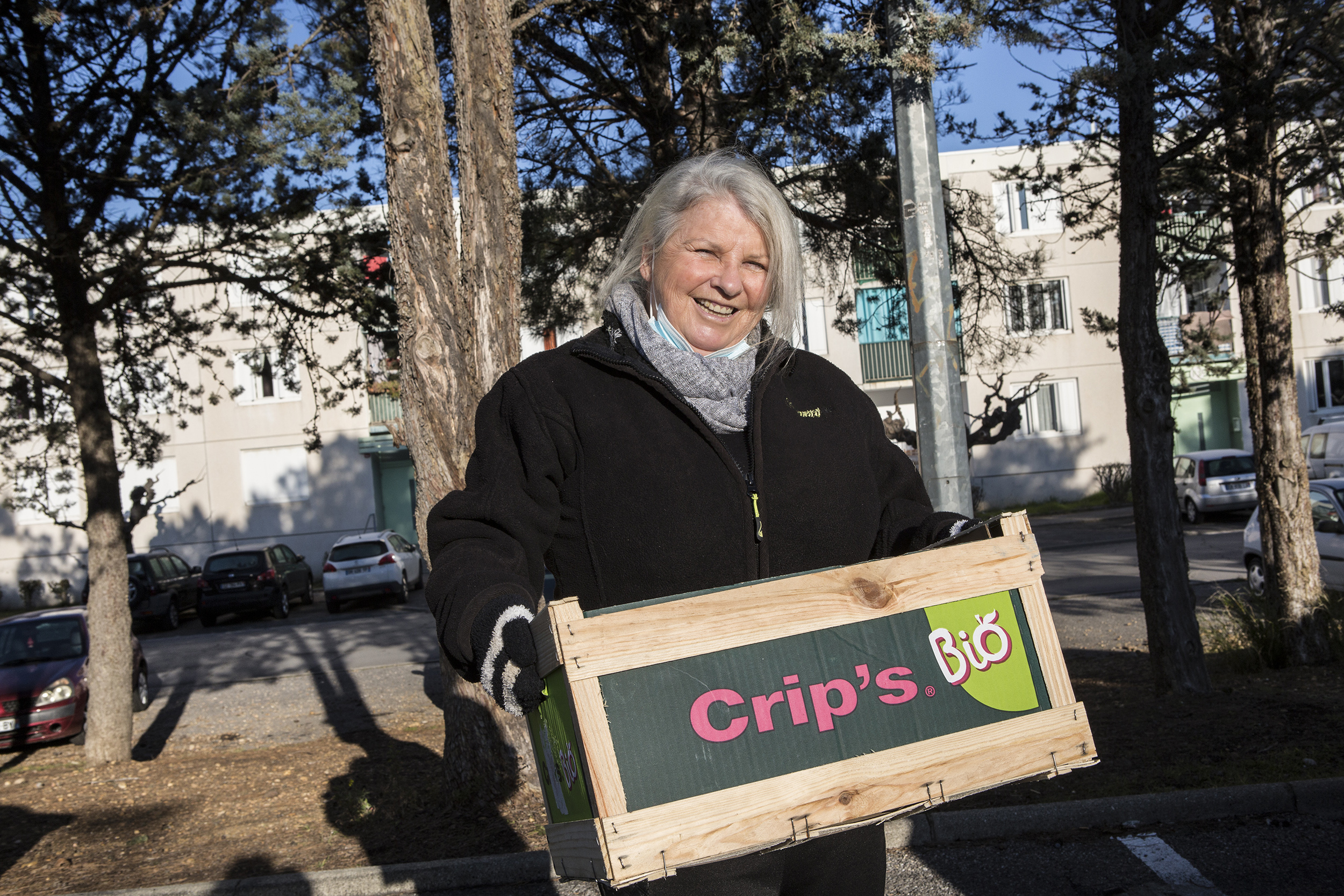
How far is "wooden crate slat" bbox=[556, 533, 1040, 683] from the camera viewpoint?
166cm

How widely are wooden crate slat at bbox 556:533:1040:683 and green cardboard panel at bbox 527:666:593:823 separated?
0.08m

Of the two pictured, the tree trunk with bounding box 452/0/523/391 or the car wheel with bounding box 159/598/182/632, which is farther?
the car wheel with bounding box 159/598/182/632

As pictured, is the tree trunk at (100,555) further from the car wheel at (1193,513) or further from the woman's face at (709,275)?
the car wheel at (1193,513)

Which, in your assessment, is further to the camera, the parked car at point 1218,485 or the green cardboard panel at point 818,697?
the parked car at point 1218,485

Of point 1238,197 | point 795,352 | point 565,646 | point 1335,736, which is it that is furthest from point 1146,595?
point 565,646

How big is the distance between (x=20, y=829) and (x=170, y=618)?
15.8 m

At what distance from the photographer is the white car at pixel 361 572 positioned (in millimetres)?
21297

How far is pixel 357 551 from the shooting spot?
71.6 feet

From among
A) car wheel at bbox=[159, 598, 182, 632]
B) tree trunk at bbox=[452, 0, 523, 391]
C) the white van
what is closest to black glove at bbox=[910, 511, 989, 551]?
tree trunk at bbox=[452, 0, 523, 391]

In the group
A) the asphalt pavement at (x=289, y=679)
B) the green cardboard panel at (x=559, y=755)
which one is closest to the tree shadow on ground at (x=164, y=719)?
the asphalt pavement at (x=289, y=679)

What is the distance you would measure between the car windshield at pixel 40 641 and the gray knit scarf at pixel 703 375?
1119cm

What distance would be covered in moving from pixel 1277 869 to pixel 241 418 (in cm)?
2969

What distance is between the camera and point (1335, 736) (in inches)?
240

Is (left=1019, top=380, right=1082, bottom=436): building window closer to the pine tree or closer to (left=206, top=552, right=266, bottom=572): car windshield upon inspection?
(left=206, top=552, right=266, bottom=572): car windshield
